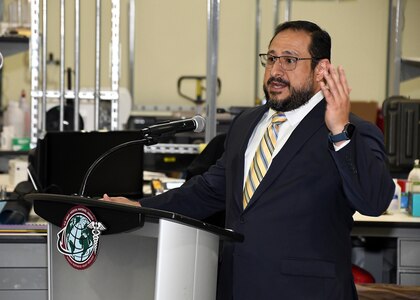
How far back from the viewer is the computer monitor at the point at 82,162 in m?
3.66

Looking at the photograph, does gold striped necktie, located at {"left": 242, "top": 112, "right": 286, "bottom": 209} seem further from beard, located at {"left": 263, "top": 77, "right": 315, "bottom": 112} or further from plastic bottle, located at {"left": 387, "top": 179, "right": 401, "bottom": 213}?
plastic bottle, located at {"left": 387, "top": 179, "right": 401, "bottom": 213}

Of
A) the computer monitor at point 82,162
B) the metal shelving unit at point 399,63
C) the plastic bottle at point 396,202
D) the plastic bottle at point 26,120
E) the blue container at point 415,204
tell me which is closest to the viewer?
the computer monitor at point 82,162

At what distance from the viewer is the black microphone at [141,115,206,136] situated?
208 cm

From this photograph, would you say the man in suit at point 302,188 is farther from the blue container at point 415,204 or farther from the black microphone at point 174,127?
the blue container at point 415,204

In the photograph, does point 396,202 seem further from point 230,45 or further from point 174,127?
point 230,45

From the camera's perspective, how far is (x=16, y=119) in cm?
593

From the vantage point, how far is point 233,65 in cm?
862

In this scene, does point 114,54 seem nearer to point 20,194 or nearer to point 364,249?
point 20,194

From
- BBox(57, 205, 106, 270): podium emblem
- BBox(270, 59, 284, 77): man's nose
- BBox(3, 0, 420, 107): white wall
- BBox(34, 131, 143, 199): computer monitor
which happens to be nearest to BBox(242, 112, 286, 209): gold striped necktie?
BBox(270, 59, 284, 77): man's nose

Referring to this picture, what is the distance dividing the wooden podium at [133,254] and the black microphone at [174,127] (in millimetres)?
338

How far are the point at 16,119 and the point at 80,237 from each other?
170 inches

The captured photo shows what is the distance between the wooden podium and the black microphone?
0.34 m

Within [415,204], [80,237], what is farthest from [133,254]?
[415,204]

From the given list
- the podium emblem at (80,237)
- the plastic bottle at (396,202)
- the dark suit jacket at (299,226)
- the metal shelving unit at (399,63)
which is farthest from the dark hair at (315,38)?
the metal shelving unit at (399,63)
